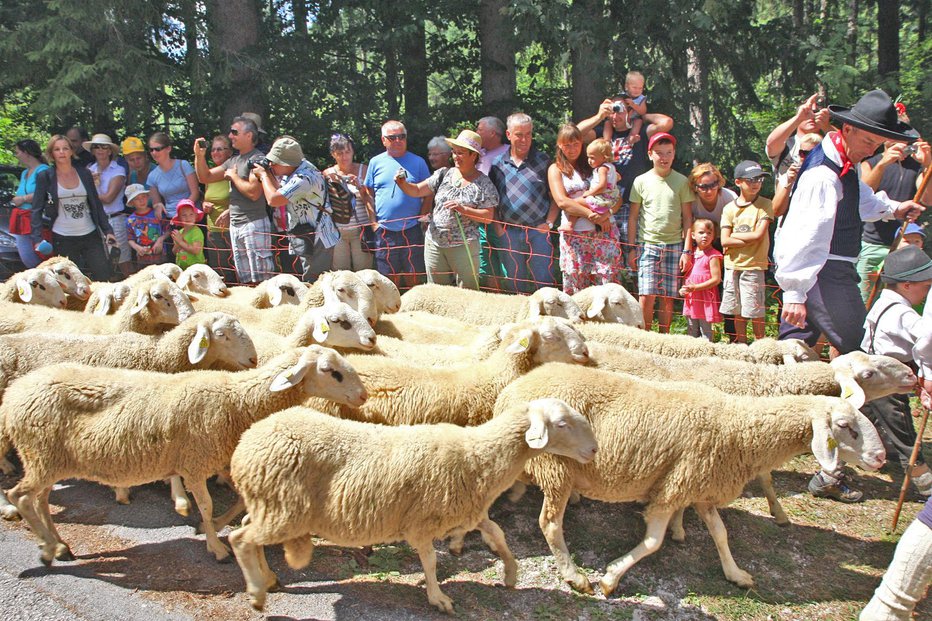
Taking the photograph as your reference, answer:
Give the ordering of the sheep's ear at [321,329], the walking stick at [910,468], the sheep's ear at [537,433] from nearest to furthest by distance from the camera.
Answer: the sheep's ear at [537,433]
the walking stick at [910,468]
the sheep's ear at [321,329]

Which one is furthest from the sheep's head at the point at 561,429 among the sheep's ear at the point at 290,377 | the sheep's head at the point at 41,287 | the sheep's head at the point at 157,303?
the sheep's head at the point at 41,287

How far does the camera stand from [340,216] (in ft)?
26.7

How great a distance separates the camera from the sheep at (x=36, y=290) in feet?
23.1

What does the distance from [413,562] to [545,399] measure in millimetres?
1278

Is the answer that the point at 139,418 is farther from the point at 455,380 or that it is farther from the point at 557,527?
the point at 557,527

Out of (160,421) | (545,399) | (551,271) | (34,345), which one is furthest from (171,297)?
(551,271)

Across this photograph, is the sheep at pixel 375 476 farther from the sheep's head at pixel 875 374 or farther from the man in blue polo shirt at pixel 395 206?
the man in blue polo shirt at pixel 395 206

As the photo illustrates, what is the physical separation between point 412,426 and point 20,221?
6.48 metres

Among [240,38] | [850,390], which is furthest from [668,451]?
[240,38]

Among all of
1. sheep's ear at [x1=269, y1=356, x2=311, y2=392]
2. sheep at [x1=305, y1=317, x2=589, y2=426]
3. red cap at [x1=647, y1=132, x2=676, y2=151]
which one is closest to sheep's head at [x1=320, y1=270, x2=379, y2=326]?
sheep at [x1=305, y1=317, x2=589, y2=426]

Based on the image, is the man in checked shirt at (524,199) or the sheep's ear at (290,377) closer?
the sheep's ear at (290,377)

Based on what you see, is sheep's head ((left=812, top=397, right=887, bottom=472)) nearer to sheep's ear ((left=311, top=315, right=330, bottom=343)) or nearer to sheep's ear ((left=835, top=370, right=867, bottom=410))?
sheep's ear ((left=835, top=370, right=867, bottom=410))

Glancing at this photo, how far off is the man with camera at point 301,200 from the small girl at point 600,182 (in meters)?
2.36

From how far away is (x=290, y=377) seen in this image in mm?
4641
